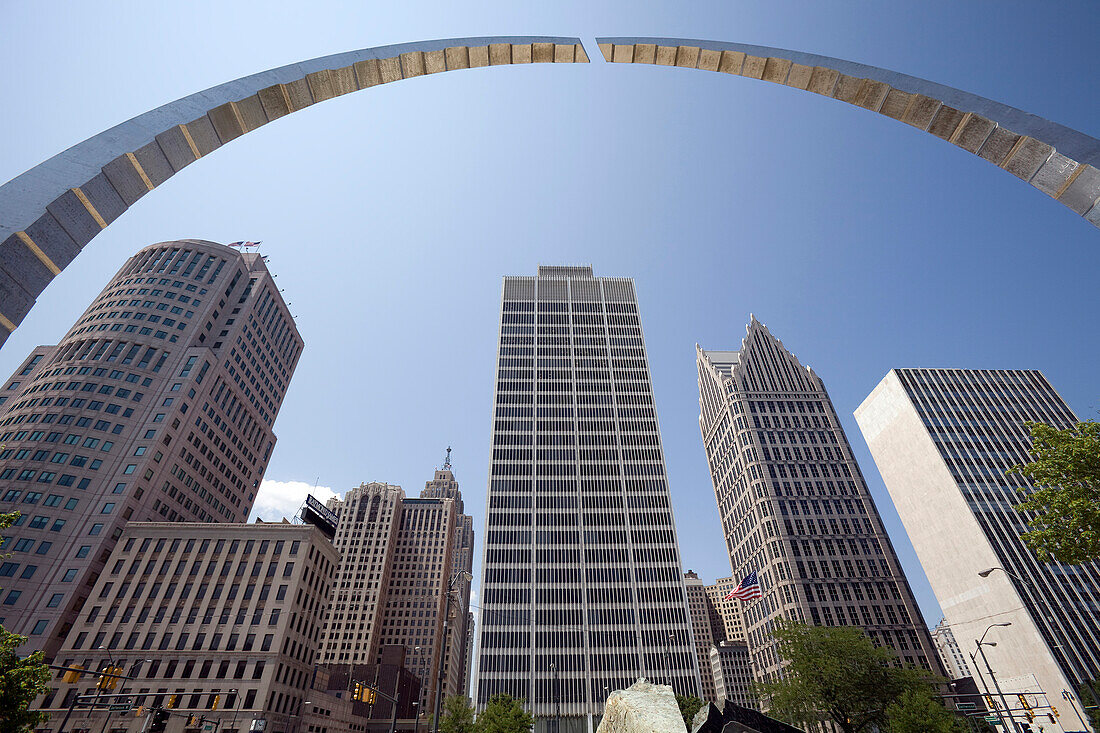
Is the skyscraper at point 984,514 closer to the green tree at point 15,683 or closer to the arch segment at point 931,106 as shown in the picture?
the arch segment at point 931,106

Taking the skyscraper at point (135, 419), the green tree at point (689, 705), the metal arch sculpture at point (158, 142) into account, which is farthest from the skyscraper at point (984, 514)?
the skyscraper at point (135, 419)

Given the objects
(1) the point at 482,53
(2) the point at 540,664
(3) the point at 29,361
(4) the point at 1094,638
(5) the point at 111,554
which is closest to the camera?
(1) the point at 482,53

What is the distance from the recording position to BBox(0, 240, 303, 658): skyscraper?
67188mm

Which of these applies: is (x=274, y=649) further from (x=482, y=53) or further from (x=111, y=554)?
(x=482, y=53)

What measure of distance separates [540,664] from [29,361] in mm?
109672

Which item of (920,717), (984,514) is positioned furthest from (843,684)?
(984,514)

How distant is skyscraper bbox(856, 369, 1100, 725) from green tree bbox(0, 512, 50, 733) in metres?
94.5

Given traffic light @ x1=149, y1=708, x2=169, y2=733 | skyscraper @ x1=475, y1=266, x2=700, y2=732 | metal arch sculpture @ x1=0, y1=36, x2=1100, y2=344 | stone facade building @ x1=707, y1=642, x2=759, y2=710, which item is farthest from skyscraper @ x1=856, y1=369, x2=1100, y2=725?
traffic light @ x1=149, y1=708, x2=169, y2=733

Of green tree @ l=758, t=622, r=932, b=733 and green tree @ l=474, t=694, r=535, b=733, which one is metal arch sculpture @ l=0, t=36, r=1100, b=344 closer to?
green tree @ l=758, t=622, r=932, b=733

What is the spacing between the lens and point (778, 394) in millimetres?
115875

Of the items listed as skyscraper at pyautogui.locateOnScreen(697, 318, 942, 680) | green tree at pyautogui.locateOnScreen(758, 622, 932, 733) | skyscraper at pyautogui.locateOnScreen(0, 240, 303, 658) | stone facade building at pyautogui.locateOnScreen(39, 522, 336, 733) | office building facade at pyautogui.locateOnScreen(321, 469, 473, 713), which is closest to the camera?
green tree at pyautogui.locateOnScreen(758, 622, 932, 733)

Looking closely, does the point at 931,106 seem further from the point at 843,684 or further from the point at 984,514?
the point at 984,514

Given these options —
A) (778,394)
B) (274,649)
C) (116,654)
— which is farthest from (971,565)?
(116,654)

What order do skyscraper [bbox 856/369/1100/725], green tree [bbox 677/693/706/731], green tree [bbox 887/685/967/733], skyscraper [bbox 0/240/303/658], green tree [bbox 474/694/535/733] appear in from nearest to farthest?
green tree [bbox 887/685/967/733], green tree [bbox 474/694/535/733], green tree [bbox 677/693/706/731], skyscraper [bbox 0/240/303/658], skyscraper [bbox 856/369/1100/725]
